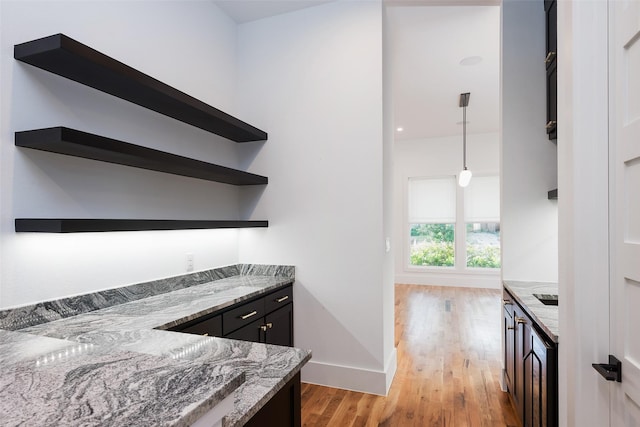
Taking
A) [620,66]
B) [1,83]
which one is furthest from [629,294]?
[1,83]

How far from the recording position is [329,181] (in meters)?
2.85

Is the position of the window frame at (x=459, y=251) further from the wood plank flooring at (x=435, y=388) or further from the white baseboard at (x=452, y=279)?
the wood plank flooring at (x=435, y=388)

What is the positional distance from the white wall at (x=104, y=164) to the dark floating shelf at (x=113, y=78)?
76 millimetres

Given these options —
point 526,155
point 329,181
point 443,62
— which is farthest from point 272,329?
point 443,62

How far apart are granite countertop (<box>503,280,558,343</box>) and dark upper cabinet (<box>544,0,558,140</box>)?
3.57 feet

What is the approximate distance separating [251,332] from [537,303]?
180cm

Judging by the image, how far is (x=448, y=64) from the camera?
3789 mm

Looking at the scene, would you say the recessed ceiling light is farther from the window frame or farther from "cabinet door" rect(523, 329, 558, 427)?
the window frame

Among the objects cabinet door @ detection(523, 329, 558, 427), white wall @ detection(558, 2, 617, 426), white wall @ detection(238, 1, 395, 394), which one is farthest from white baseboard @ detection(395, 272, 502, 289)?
white wall @ detection(558, 2, 617, 426)

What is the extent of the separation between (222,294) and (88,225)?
96 cm

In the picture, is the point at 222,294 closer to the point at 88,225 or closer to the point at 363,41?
the point at 88,225

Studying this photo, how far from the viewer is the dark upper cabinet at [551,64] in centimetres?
231

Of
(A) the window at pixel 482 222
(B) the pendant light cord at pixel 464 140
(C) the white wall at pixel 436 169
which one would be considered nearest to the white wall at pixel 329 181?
(B) the pendant light cord at pixel 464 140

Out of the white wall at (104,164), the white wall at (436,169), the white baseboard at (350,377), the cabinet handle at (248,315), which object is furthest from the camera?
the white wall at (436,169)
